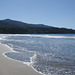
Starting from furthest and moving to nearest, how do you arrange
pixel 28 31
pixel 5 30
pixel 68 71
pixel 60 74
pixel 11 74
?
pixel 28 31 → pixel 5 30 → pixel 68 71 → pixel 60 74 → pixel 11 74

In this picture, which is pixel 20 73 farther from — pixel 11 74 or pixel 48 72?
pixel 48 72

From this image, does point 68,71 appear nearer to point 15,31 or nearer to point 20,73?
point 20,73

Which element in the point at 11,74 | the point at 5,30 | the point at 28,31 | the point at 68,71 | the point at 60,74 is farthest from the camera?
the point at 28,31

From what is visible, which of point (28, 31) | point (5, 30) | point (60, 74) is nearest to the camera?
point (60, 74)

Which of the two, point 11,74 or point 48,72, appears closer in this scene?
point 11,74

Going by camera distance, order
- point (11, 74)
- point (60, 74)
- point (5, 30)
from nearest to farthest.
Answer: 1. point (11, 74)
2. point (60, 74)
3. point (5, 30)

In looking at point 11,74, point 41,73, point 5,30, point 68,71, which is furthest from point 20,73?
point 5,30

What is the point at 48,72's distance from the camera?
27.2 ft

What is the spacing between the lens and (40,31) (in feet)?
511

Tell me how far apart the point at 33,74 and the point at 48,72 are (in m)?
1.00

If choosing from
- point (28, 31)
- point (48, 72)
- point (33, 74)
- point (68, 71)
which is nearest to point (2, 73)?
point (33, 74)

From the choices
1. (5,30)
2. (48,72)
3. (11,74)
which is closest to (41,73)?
(48,72)

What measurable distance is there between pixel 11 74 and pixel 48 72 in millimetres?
2097

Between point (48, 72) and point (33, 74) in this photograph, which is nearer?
point (33, 74)
